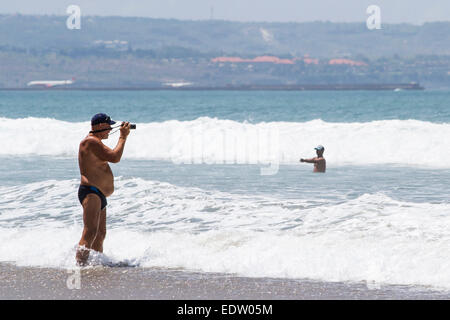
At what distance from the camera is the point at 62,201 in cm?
1248

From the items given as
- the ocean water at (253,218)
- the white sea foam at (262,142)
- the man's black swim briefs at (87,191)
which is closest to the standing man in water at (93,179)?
the man's black swim briefs at (87,191)

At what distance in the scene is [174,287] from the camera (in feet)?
24.6

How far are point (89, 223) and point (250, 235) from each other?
201 centimetres

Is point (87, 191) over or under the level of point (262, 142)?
under

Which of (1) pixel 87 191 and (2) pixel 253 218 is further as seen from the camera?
(2) pixel 253 218

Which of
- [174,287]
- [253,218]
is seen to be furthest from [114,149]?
[253,218]

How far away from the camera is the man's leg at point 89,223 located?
824cm

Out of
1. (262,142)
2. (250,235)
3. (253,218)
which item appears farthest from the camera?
(262,142)

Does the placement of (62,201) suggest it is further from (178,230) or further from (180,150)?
(180,150)

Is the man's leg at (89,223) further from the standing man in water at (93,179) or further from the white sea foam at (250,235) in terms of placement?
the white sea foam at (250,235)

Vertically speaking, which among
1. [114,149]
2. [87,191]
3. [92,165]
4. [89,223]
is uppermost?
[114,149]

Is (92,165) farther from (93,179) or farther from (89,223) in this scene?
(89,223)

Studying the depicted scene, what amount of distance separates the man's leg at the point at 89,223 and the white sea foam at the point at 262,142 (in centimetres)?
1396

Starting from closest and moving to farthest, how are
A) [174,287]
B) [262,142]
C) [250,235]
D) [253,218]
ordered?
[174,287] → [250,235] → [253,218] → [262,142]
